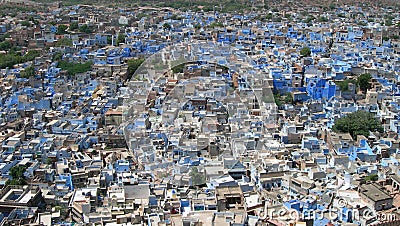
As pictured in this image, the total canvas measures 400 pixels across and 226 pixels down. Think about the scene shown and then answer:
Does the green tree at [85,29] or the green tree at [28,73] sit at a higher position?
the green tree at [85,29]

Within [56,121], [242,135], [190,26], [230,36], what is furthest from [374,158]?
[190,26]

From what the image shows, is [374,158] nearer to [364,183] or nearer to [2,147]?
[364,183]

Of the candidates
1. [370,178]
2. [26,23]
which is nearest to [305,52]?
[370,178]

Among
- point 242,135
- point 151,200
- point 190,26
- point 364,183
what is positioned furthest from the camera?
point 190,26

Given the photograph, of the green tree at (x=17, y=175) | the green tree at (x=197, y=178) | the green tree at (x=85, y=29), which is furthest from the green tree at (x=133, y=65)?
the green tree at (x=85, y=29)

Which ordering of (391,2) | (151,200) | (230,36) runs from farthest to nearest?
1. (391,2)
2. (230,36)
3. (151,200)

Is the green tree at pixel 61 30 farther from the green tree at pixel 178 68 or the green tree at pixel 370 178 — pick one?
the green tree at pixel 370 178
